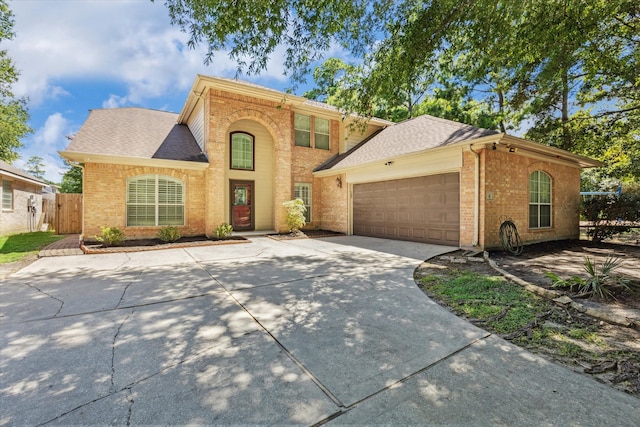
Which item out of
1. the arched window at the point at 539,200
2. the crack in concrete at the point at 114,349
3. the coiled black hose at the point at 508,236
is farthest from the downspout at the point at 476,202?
the crack in concrete at the point at 114,349

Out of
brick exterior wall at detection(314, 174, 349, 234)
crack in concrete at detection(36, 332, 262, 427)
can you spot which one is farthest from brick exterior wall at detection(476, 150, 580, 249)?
crack in concrete at detection(36, 332, 262, 427)

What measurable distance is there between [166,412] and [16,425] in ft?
2.82

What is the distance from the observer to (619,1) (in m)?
5.02

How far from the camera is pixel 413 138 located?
10.2 metres

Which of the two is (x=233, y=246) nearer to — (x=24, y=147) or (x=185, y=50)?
(x=185, y=50)

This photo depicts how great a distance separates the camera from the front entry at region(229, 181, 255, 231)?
1190 cm

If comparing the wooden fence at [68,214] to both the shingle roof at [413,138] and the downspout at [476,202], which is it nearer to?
the shingle roof at [413,138]

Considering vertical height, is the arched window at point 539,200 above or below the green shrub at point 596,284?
above

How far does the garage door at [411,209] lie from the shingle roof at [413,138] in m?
1.02

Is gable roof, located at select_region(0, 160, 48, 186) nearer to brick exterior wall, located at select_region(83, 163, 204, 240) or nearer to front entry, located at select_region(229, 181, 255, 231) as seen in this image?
brick exterior wall, located at select_region(83, 163, 204, 240)

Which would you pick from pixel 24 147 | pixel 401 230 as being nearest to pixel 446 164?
pixel 401 230

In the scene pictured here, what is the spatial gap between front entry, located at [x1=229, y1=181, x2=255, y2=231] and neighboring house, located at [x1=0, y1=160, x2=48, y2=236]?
32.2 ft

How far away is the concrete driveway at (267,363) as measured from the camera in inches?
68.5

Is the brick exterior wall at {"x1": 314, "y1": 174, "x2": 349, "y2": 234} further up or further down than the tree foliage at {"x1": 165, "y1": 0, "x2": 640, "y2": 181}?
further down
